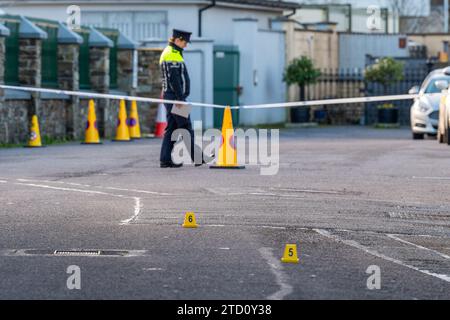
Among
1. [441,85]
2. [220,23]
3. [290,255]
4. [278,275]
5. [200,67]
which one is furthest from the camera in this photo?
[220,23]

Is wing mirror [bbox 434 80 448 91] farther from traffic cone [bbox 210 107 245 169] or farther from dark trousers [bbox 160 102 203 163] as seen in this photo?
traffic cone [bbox 210 107 245 169]

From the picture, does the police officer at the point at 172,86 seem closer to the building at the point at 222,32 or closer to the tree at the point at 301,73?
the building at the point at 222,32

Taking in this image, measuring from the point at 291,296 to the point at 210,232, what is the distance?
3285 millimetres

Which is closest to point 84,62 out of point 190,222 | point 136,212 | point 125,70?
point 125,70

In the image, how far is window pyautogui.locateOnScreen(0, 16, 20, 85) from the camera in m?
27.4

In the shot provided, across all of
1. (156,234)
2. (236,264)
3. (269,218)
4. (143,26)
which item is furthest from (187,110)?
(143,26)

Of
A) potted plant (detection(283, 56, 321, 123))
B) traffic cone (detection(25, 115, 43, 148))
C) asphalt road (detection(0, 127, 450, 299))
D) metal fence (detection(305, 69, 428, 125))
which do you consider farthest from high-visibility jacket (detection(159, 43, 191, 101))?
metal fence (detection(305, 69, 428, 125))

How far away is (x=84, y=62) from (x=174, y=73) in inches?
504

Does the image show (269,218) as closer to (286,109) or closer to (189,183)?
(189,183)

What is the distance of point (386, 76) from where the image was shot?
43.9 meters

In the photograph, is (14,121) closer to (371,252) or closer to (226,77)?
(226,77)

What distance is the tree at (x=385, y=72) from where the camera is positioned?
43.4 m

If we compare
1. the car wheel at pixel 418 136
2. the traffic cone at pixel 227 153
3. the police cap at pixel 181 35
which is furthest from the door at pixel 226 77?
the traffic cone at pixel 227 153

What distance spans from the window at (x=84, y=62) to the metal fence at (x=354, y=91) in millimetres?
14455
